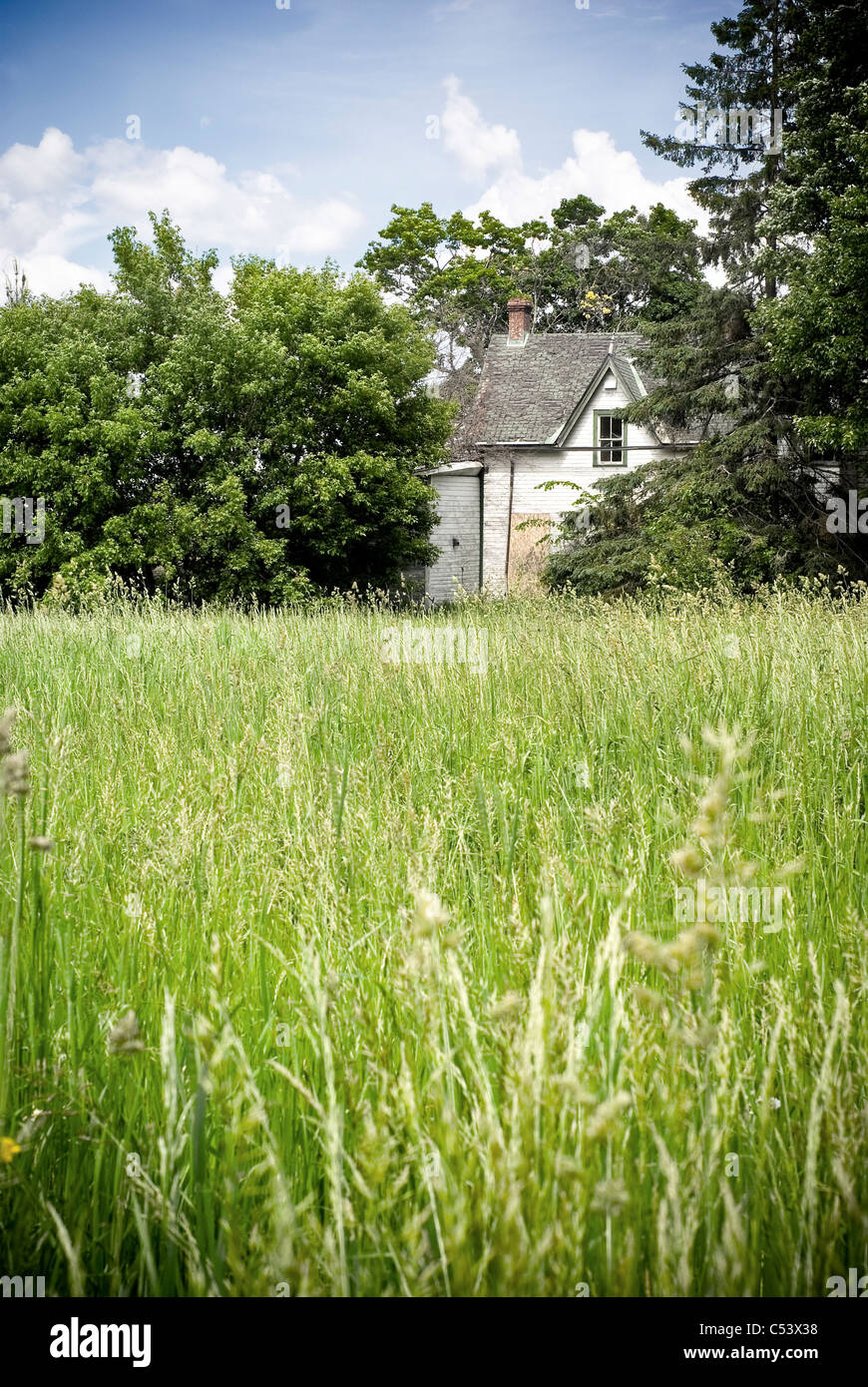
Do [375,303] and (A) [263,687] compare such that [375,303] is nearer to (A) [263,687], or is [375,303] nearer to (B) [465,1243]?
(A) [263,687]

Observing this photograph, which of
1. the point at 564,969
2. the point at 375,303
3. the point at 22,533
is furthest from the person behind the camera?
the point at 375,303

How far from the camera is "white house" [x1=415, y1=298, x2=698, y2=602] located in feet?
98.1

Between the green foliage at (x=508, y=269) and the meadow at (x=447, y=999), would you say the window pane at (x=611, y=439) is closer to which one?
the green foliage at (x=508, y=269)

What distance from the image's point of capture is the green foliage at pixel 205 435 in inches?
794

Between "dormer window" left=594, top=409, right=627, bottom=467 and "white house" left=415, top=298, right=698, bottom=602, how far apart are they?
0.03 metres

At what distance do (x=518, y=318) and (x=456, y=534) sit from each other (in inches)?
377

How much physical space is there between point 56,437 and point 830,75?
16.6 m

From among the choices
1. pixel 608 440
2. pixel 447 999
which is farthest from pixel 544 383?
pixel 447 999

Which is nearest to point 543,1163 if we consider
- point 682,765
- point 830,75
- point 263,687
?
point 682,765

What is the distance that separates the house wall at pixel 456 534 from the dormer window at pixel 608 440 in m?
4.07

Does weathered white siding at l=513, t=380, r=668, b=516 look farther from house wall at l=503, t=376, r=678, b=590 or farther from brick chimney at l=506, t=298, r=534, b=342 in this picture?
brick chimney at l=506, t=298, r=534, b=342

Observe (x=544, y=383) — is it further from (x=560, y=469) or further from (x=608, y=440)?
(x=560, y=469)

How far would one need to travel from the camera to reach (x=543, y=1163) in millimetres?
1196

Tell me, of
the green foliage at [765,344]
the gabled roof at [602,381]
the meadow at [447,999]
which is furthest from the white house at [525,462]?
the meadow at [447,999]
